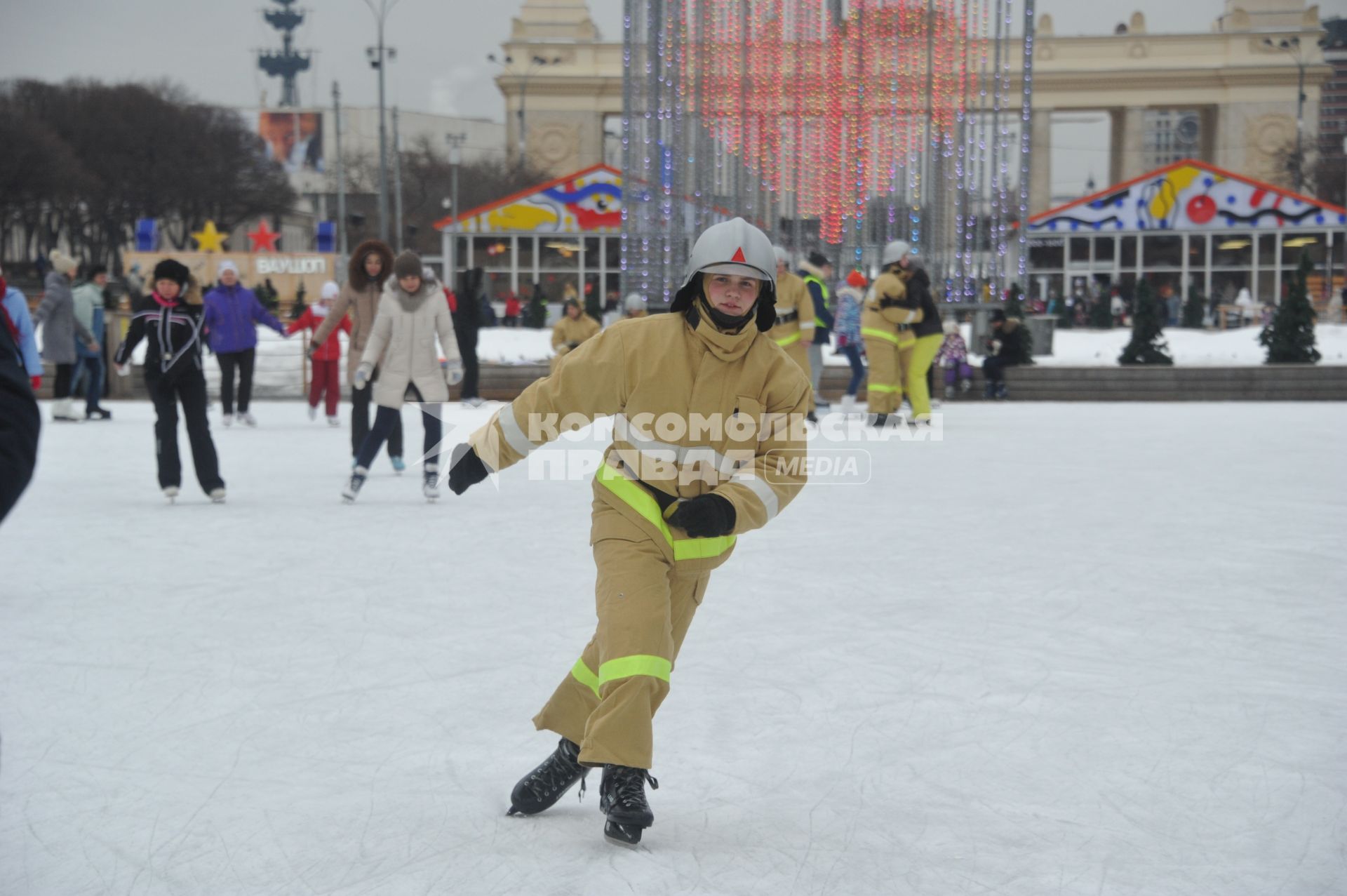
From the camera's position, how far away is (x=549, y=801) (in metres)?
3.03

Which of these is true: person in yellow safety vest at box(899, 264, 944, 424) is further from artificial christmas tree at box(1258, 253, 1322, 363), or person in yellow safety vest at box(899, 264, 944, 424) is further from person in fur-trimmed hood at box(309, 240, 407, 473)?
artificial christmas tree at box(1258, 253, 1322, 363)

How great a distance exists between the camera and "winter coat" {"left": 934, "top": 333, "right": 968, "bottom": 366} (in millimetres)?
16656

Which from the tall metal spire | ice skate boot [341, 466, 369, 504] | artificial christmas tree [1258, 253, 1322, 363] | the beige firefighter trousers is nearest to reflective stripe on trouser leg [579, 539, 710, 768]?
the beige firefighter trousers

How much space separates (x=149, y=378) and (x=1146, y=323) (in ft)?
46.7

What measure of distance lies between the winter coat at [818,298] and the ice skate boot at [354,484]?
4875 millimetres

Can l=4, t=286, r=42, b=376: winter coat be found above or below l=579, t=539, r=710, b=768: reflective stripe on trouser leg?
above

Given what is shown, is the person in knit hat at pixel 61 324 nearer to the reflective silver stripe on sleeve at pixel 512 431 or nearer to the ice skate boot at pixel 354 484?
the ice skate boot at pixel 354 484

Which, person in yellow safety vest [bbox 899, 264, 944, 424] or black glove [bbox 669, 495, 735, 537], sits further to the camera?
person in yellow safety vest [bbox 899, 264, 944, 424]

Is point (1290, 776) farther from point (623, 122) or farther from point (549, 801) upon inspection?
point (623, 122)

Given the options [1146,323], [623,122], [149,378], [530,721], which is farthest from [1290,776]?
[1146,323]

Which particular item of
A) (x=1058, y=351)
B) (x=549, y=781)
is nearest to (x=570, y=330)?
(x=1058, y=351)

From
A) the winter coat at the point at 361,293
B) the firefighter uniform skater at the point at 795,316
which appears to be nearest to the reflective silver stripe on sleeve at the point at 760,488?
the winter coat at the point at 361,293

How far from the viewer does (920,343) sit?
11.7 m

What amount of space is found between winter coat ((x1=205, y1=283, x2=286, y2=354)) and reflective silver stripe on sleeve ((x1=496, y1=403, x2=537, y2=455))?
31.2 feet
